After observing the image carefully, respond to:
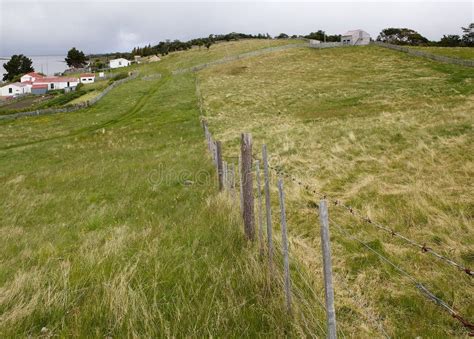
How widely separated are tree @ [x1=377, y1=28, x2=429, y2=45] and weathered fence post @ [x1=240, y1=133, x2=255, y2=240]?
123 meters

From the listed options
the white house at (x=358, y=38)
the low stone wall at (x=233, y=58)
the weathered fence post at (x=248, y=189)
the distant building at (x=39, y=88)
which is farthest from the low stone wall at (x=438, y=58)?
the distant building at (x=39, y=88)

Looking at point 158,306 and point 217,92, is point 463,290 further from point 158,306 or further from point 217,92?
point 217,92

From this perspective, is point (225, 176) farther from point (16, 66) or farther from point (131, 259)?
point (16, 66)

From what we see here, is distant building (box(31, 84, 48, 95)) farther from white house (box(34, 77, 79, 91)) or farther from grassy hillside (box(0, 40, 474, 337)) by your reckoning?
grassy hillside (box(0, 40, 474, 337))

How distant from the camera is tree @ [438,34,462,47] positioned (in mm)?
94750

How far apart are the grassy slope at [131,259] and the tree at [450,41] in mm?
100599

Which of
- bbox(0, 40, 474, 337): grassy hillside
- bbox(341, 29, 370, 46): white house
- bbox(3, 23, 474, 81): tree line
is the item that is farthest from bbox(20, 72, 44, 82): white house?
bbox(0, 40, 474, 337): grassy hillside

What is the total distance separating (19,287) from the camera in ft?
16.3

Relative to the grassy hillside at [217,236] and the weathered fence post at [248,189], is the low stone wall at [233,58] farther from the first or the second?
the weathered fence post at [248,189]

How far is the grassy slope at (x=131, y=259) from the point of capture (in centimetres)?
434

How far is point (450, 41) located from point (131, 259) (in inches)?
4522

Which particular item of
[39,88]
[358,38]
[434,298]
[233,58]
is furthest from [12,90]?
[434,298]

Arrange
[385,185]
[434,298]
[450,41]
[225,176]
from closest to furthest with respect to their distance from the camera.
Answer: [434,298] < [225,176] < [385,185] < [450,41]

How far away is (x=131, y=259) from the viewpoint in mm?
5922
